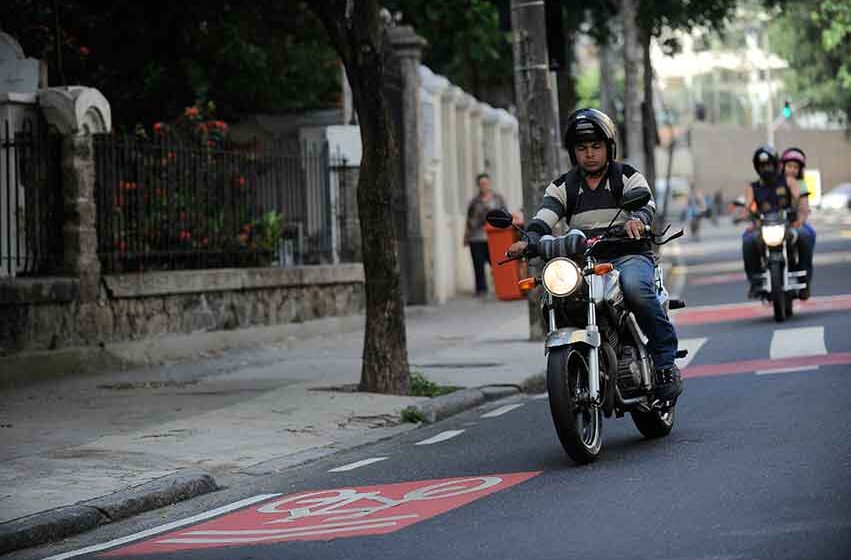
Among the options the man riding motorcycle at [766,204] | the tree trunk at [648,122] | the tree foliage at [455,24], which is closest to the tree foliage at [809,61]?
the tree trunk at [648,122]

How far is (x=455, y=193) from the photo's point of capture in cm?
3109

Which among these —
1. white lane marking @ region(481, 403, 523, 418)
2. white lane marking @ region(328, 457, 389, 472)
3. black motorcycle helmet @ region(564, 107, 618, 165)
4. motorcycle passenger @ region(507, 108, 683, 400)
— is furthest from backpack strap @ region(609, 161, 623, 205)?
white lane marking @ region(481, 403, 523, 418)

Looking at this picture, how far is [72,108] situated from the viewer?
16.0 m

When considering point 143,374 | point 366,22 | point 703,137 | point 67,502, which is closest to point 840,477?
point 67,502

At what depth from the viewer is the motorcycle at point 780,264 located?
18.6m

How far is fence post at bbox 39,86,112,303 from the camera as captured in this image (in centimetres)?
1605

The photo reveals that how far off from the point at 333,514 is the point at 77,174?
841 cm

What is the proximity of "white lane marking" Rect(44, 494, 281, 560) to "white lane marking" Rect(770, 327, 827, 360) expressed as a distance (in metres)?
7.06

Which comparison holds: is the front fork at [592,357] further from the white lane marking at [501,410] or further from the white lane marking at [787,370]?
the white lane marking at [787,370]

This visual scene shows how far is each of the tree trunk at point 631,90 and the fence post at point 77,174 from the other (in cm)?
1991

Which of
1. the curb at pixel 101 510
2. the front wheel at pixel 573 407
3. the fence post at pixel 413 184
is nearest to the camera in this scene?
the curb at pixel 101 510

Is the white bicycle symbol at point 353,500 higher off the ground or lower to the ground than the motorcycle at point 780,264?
lower

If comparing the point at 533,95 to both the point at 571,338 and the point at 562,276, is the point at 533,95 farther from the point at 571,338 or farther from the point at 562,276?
the point at 571,338

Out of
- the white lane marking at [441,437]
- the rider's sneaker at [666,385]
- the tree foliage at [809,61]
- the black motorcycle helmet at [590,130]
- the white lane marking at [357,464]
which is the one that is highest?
the tree foliage at [809,61]
